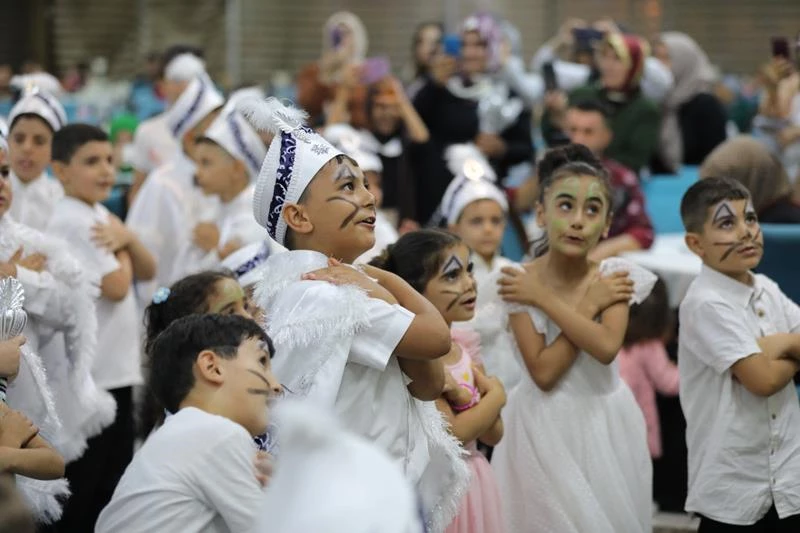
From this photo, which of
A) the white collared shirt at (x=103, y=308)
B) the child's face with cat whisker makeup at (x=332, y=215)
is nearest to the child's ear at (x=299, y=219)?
the child's face with cat whisker makeup at (x=332, y=215)

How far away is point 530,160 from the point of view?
324 inches

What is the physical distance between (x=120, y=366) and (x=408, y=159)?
317 cm

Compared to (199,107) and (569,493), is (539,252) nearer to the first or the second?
(569,493)

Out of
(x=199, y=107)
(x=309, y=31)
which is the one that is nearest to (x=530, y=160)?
(x=199, y=107)

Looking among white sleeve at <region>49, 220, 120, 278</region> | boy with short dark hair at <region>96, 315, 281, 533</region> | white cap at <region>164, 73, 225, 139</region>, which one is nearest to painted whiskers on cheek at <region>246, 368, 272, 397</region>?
boy with short dark hair at <region>96, 315, 281, 533</region>

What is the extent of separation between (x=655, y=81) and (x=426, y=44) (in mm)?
1718

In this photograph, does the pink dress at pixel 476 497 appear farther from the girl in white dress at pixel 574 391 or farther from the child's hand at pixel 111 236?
the child's hand at pixel 111 236

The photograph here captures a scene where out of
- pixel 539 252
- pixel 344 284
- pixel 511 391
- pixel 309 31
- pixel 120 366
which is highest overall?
pixel 344 284

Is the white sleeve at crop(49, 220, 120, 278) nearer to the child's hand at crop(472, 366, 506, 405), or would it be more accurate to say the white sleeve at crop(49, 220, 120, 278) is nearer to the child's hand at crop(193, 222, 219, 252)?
the child's hand at crop(193, 222, 219, 252)

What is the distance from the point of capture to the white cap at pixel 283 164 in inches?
139

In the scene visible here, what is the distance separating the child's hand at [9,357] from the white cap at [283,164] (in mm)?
734

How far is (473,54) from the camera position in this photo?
8.45 m

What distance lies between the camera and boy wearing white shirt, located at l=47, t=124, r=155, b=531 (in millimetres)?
5273

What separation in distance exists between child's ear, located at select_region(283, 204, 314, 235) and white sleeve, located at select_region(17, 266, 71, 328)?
48.3 inches
